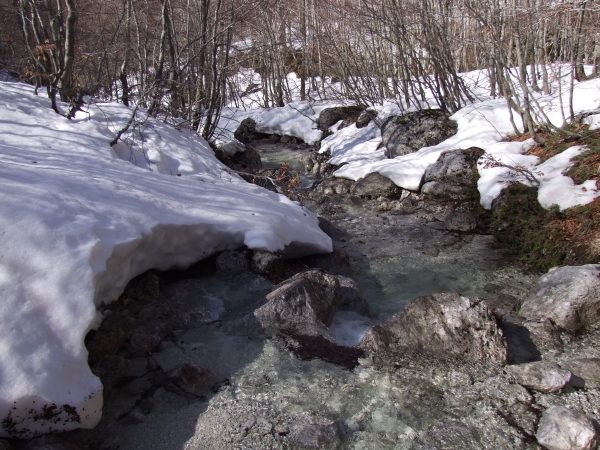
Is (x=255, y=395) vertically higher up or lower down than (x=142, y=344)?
lower down

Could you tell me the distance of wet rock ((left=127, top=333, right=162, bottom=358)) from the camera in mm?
3102

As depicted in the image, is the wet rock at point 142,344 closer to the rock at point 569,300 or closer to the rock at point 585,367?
the rock at point 585,367

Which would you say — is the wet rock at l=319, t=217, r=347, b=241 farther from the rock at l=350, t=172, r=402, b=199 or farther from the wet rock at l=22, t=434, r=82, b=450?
the wet rock at l=22, t=434, r=82, b=450

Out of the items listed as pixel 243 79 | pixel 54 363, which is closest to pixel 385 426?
pixel 54 363

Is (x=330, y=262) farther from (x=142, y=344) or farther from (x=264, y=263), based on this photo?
(x=142, y=344)

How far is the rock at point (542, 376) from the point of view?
282cm

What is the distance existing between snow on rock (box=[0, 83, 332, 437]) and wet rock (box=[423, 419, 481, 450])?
6.08 feet

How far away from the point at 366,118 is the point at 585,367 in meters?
8.70

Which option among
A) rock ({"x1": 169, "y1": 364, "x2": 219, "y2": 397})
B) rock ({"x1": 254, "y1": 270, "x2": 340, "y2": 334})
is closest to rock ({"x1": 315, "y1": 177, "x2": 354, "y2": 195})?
rock ({"x1": 254, "y1": 270, "x2": 340, "y2": 334})

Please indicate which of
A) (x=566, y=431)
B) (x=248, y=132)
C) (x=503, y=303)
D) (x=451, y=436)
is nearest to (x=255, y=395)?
(x=451, y=436)

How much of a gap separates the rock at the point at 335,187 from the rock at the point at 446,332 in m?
4.91

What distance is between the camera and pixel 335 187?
8328mm

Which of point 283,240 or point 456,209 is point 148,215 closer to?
point 283,240

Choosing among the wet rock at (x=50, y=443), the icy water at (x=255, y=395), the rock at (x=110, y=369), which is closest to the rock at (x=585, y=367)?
the icy water at (x=255, y=395)
